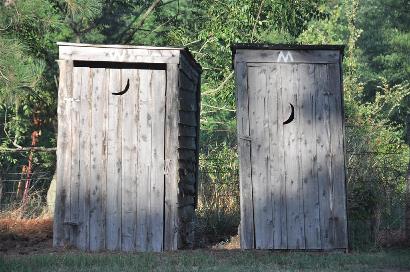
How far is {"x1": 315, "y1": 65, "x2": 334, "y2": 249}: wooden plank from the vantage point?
1189cm

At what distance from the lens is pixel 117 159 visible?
11883 mm

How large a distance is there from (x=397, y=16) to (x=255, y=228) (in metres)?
27.1

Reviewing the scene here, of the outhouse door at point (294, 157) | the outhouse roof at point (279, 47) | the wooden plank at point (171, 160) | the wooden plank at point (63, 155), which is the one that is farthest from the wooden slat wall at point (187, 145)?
the wooden plank at point (63, 155)

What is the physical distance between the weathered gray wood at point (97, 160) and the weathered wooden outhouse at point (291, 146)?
6.23 ft

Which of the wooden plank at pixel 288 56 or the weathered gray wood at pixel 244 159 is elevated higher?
the wooden plank at pixel 288 56

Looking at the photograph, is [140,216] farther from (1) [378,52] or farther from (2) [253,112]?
(1) [378,52]

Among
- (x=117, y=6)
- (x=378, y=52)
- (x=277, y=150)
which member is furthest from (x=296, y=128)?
(x=378, y=52)

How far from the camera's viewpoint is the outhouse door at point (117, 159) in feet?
38.8

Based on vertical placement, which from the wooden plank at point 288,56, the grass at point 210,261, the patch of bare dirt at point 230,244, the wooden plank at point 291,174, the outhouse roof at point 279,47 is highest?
the outhouse roof at point 279,47

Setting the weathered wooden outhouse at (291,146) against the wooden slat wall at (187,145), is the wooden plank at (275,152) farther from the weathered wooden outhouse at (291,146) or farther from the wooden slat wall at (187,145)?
the wooden slat wall at (187,145)

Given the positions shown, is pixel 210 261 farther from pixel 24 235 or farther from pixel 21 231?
pixel 21 231

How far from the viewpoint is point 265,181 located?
39.0 feet

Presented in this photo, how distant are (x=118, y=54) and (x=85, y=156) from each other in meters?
1.48

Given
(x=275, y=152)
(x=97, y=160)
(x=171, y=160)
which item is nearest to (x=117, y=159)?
(x=97, y=160)
